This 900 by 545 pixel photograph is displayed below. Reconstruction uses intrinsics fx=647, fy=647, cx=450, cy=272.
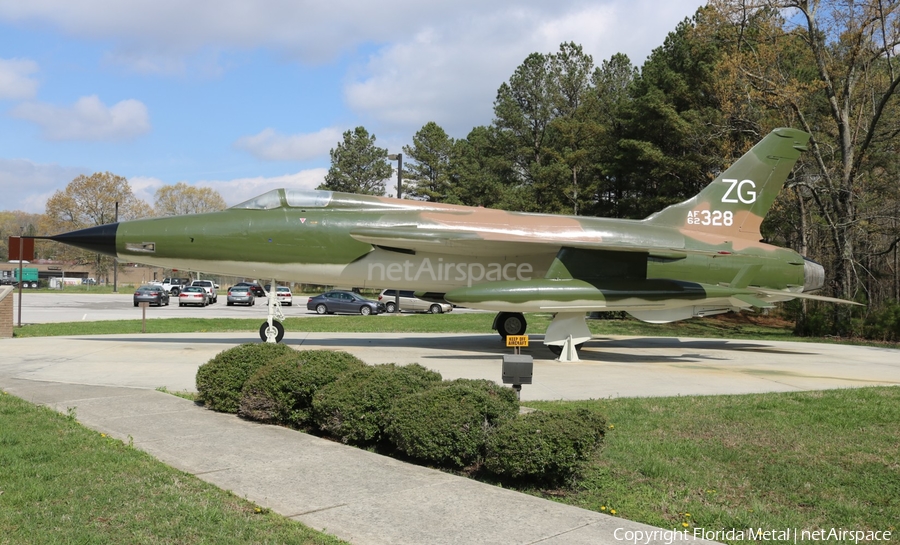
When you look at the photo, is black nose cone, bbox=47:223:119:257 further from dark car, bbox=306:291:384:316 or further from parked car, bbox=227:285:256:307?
parked car, bbox=227:285:256:307

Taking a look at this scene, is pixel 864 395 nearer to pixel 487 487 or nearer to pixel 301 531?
pixel 487 487

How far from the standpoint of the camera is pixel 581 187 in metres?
46.6

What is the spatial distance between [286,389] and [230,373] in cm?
111

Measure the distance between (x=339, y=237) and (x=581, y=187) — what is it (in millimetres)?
34328

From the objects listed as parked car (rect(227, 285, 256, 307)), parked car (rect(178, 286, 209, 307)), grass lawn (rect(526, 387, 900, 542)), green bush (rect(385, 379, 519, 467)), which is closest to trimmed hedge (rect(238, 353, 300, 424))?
green bush (rect(385, 379, 519, 467))

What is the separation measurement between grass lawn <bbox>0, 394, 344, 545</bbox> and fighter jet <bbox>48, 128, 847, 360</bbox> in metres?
8.75

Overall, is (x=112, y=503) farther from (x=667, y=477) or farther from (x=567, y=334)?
(x=567, y=334)

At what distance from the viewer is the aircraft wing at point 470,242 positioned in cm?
1447

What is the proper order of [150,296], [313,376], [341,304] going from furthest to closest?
[150,296]
[341,304]
[313,376]

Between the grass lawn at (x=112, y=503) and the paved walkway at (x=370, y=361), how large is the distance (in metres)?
0.25

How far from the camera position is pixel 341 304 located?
3806cm

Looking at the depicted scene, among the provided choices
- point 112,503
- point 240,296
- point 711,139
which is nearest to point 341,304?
point 240,296

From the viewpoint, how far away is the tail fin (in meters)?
16.6

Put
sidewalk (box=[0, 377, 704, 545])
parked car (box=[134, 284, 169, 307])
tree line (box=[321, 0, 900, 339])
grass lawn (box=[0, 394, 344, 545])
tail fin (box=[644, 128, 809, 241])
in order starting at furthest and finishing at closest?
parked car (box=[134, 284, 169, 307]) < tree line (box=[321, 0, 900, 339]) < tail fin (box=[644, 128, 809, 241]) < sidewalk (box=[0, 377, 704, 545]) < grass lawn (box=[0, 394, 344, 545])
